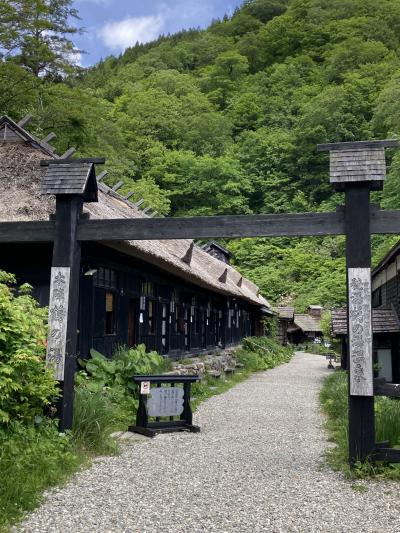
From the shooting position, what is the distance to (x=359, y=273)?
6738 millimetres

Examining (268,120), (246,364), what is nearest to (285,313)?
(246,364)

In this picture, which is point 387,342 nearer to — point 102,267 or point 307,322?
point 102,267

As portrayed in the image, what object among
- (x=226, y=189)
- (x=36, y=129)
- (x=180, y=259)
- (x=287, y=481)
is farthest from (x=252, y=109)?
(x=287, y=481)

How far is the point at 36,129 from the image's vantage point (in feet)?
71.1

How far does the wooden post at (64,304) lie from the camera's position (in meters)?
7.26

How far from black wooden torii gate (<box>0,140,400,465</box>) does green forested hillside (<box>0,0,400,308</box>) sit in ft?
89.0

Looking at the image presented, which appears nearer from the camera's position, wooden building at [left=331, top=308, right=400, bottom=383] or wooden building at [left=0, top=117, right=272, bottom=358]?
wooden building at [left=0, top=117, right=272, bottom=358]

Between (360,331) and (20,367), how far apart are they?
4175mm

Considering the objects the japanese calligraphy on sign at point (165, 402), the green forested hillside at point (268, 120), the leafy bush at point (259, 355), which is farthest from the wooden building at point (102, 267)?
the green forested hillside at point (268, 120)

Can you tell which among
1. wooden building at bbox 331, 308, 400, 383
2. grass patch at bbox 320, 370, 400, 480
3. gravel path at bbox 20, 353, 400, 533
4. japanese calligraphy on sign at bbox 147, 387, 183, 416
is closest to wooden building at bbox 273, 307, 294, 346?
wooden building at bbox 331, 308, 400, 383

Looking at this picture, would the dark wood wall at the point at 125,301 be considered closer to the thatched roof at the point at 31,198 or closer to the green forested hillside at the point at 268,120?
the thatched roof at the point at 31,198

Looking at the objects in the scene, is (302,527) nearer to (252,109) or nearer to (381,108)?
(381,108)

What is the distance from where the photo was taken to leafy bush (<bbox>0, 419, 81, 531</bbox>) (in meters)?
5.01

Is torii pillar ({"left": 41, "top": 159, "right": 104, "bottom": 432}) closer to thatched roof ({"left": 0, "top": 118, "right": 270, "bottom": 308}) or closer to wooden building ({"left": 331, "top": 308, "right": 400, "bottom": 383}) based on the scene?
thatched roof ({"left": 0, "top": 118, "right": 270, "bottom": 308})
